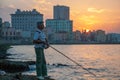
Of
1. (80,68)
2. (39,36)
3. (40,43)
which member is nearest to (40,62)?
(40,43)

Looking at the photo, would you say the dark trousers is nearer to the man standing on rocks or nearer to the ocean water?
the man standing on rocks

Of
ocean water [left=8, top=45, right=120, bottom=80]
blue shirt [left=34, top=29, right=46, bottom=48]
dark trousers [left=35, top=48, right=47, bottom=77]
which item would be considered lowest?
ocean water [left=8, top=45, right=120, bottom=80]

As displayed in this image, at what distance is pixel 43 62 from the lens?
13.2m

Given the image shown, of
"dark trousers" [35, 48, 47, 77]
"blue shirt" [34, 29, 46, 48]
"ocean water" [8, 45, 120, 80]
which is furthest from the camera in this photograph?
"ocean water" [8, 45, 120, 80]

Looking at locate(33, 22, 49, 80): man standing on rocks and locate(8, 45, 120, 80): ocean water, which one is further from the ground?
locate(33, 22, 49, 80): man standing on rocks

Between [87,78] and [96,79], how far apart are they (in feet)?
2.66

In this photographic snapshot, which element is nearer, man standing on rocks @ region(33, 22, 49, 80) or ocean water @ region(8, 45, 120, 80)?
man standing on rocks @ region(33, 22, 49, 80)

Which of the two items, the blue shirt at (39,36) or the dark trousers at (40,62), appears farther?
the dark trousers at (40,62)

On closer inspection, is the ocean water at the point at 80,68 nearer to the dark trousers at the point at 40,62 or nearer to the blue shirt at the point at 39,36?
the dark trousers at the point at 40,62

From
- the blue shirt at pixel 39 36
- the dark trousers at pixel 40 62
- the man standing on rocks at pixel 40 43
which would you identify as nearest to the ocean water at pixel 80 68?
the dark trousers at pixel 40 62

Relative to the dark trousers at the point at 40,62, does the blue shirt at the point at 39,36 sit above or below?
above

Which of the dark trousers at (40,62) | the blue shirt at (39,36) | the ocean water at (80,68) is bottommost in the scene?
the ocean water at (80,68)

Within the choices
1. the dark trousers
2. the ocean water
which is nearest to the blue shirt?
the dark trousers

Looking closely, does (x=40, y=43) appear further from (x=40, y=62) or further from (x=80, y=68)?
(x=80, y=68)
